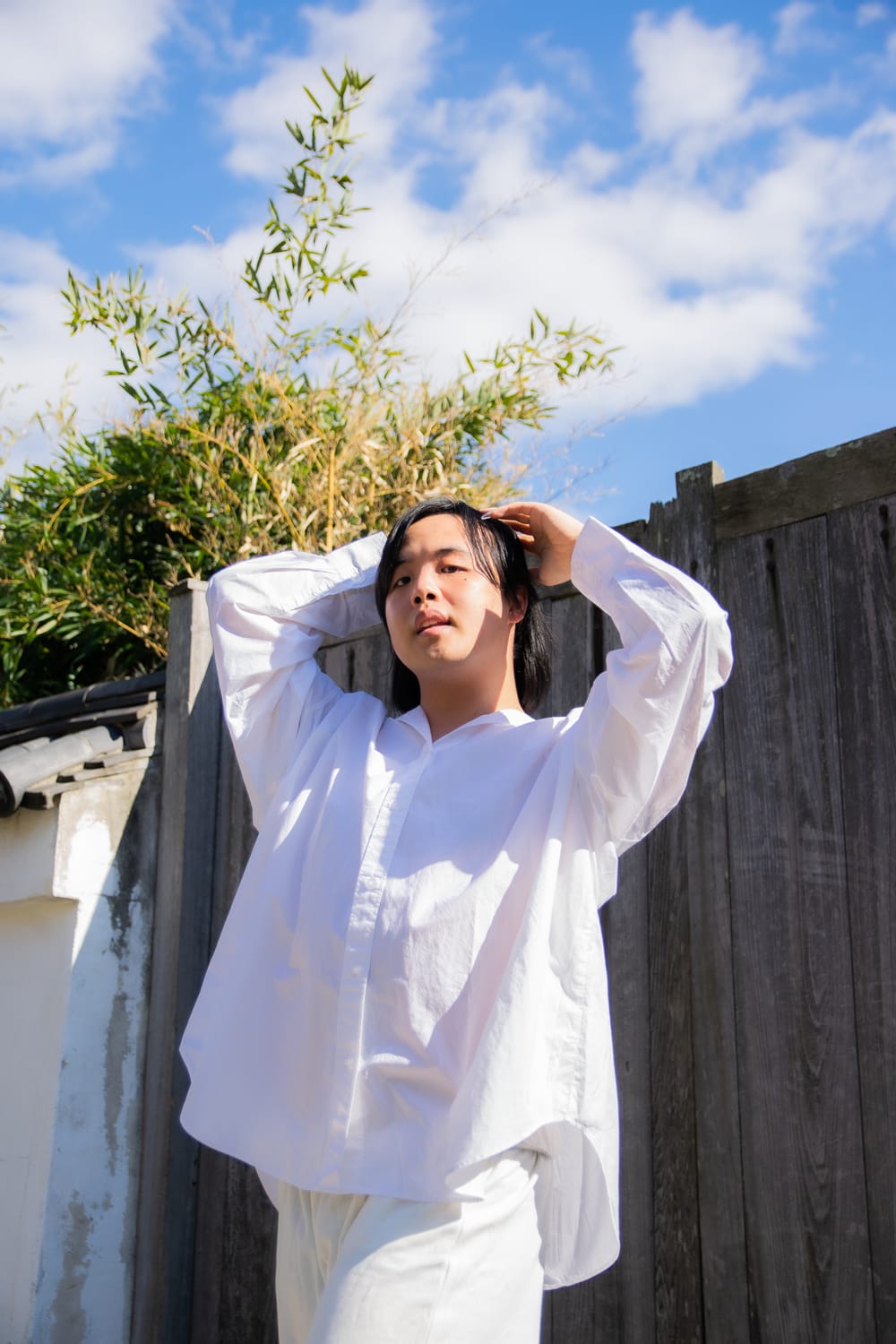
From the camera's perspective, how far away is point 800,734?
2.35 metres

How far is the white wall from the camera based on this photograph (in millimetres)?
3252

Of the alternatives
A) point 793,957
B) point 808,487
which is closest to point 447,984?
point 793,957

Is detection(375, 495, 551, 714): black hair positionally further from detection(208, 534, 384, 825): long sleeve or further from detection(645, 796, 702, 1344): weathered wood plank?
detection(645, 796, 702, 1344): weathered wood plank

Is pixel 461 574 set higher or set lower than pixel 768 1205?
higher

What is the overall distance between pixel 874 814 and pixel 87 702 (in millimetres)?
2602

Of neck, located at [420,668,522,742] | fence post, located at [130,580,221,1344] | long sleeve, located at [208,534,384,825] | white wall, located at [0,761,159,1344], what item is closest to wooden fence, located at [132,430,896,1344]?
neck, located at [420,668,522,742]

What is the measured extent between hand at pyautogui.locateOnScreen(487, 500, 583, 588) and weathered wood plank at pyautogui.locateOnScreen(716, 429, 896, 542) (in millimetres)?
682

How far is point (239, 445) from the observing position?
5148 mm

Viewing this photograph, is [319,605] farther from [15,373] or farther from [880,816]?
[15,373]

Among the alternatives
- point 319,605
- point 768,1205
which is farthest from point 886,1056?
point 319,605

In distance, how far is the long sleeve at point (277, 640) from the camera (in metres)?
1.97

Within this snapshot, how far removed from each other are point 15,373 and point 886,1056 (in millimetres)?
4593

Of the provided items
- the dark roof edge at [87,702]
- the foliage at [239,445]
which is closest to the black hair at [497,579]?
the dark roof edge at [87,702]

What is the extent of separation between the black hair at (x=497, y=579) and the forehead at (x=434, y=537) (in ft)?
0.04
